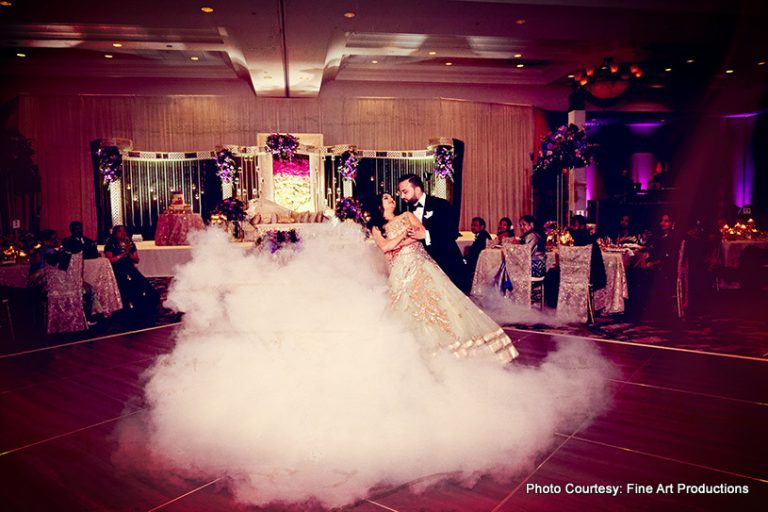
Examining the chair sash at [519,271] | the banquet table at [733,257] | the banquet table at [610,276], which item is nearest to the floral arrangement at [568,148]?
the banquet table at [610,276]

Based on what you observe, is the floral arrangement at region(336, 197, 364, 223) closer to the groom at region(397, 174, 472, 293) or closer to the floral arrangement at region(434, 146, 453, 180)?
the floral arrangement at region(434, 146, 453, 180)

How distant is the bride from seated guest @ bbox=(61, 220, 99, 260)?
3.74m

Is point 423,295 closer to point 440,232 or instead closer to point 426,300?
point 426,300

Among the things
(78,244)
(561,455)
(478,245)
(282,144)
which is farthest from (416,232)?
(282,144)

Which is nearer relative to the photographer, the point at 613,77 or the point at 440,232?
the point at 440,232

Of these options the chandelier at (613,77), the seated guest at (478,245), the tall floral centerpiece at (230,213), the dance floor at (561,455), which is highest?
the chandelier at (613,77)

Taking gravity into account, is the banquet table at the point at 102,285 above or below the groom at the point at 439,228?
below

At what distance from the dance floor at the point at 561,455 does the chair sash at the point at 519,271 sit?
7.07 feet

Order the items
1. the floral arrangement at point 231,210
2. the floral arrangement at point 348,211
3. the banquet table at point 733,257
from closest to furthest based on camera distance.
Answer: the banquet table at point 733,257
the floral arrangement at point 231,210
the floral arrangement at point 348,211

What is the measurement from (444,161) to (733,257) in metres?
6.13

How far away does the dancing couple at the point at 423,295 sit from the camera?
140 inches

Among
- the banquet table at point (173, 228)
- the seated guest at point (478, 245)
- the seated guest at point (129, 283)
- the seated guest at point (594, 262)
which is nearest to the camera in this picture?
the seated guest at point (594, 262)

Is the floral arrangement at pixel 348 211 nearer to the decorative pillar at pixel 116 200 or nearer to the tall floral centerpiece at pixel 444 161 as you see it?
the tall floral centerpiece at pixel 444 161

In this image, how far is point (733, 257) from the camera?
7527 millimetres
